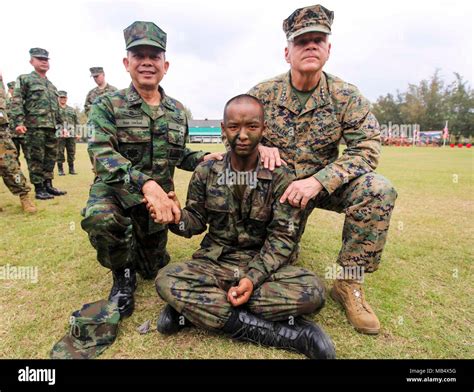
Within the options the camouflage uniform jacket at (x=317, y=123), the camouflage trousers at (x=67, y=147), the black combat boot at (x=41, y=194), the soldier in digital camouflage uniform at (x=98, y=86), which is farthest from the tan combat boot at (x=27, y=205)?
the camouflage trousers at (x=67, y=147)

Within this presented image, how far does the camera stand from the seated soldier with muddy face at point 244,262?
2.01 m

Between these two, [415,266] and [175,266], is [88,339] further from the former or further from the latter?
[415,266]

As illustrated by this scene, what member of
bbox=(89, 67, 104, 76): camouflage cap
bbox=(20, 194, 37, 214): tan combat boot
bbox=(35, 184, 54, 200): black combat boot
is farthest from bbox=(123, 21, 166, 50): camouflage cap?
bbox=(89, 67, 104, 76): camouflage cap

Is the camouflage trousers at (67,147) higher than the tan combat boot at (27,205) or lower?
higher

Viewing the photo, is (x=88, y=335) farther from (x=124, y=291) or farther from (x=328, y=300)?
(x=328, y=300)

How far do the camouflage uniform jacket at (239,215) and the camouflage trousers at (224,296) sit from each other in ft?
0.79

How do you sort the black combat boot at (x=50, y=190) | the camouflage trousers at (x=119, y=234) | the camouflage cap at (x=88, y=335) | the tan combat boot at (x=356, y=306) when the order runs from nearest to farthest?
the camouflage cap at (x=88, y=335) → the tan combat boot at (x=356, y=306) → the camouflage trousers at (x=119, y=234) → the black combat boot at (x=50, y=190)

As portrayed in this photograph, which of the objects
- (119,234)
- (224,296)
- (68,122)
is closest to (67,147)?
(68,122)

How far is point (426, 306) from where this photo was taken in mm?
2480

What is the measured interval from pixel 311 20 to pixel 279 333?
2.42 m
